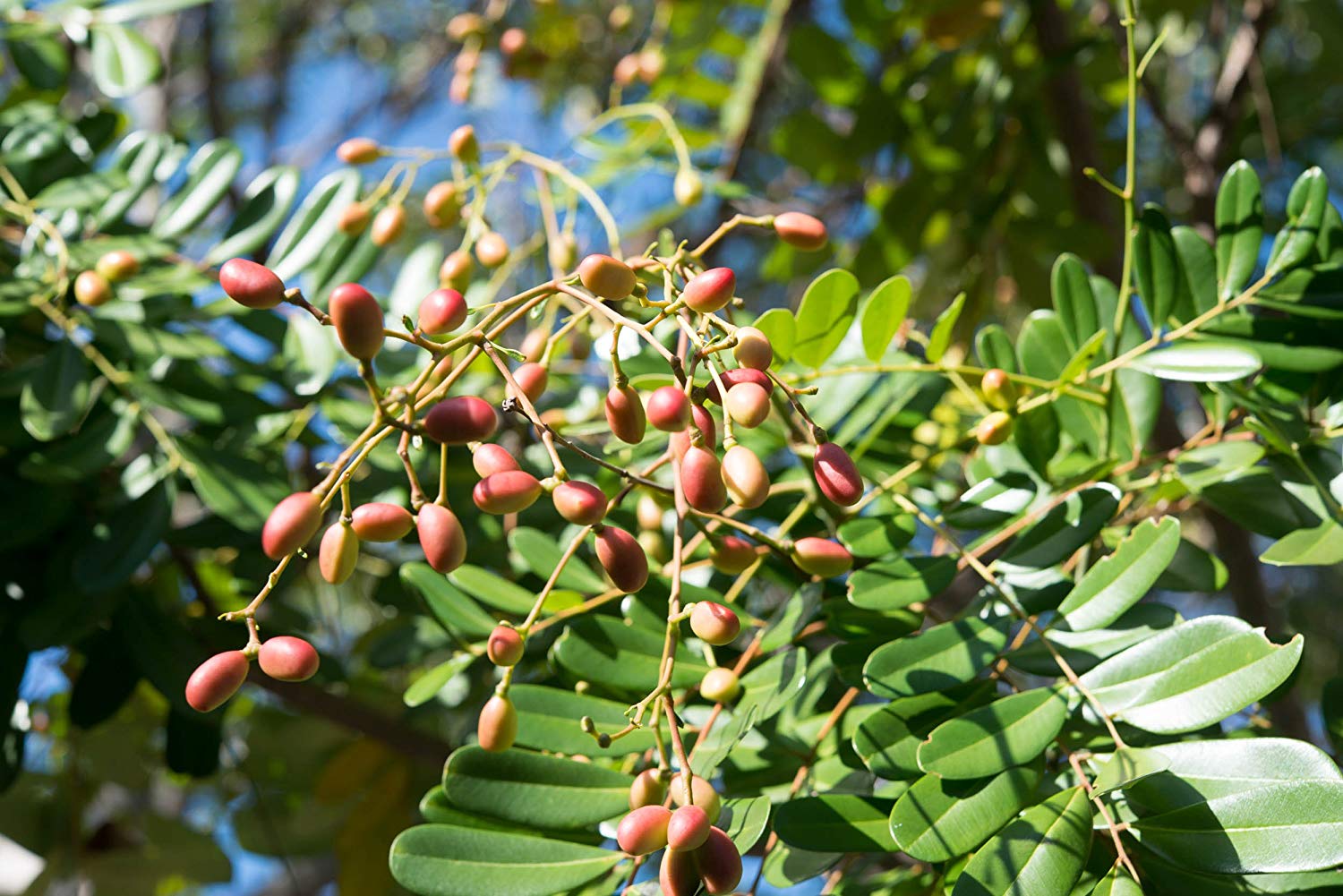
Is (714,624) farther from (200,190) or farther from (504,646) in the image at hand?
(200,190)

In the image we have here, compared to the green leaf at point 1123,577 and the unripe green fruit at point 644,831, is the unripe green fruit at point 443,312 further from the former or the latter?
the green leaf at point 1123,577

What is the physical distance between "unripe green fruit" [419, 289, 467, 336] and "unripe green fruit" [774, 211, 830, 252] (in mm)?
198

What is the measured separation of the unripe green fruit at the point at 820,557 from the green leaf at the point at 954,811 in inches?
4.2

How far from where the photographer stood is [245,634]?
826 mm

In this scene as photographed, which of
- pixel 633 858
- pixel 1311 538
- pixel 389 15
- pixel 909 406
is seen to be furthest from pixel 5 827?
pixel 389 15

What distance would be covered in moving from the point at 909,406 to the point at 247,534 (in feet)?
1.52

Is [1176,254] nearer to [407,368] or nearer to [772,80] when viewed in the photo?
[407,368]

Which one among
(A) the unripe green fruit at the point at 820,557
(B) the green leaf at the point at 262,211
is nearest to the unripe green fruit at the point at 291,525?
(A) the unripe green fruit at the point at 820,557

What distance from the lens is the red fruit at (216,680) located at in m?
0.47

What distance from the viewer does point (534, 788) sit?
23.0 inches

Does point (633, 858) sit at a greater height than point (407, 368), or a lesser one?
lesser

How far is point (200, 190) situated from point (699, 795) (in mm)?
698

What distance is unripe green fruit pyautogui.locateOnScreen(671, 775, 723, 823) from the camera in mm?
477

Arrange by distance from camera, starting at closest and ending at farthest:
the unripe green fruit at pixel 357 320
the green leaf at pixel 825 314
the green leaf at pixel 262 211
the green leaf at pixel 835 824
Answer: the unripe green fruit at pixel 357 320 → the green leaf at pixel 835 824 → the green leaf at pixel 825 314 → the green leaf at pixel 262 211
